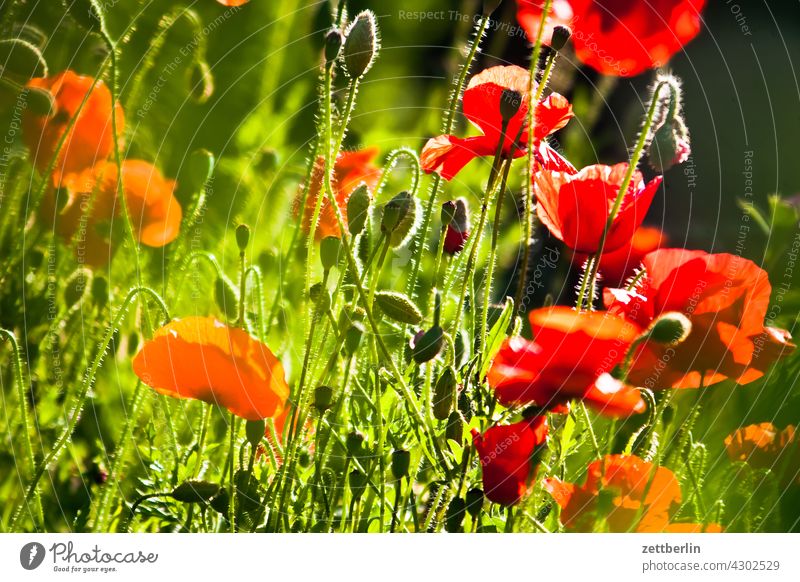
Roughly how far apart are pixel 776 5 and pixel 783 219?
0.14m

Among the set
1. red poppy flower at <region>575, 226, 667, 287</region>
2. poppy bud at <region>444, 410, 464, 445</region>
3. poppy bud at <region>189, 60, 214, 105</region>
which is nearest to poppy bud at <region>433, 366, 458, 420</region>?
poppy bud at <region>444, 410, 464, 445</region>

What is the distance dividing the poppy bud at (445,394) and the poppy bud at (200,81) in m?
0.21

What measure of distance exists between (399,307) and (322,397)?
0.16 feet

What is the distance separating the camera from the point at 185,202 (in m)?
0.48

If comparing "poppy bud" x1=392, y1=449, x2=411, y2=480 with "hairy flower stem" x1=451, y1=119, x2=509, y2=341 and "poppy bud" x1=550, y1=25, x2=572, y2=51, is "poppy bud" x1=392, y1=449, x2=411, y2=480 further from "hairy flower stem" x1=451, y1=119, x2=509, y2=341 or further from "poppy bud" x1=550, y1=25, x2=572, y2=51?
"poppy bud" x1=550, y1=25, x2=572, y2=51

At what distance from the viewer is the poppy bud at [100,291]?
45 cm

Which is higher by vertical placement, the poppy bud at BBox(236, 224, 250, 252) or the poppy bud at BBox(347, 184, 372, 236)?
the poppy bud at BBox(347, 184, 372, 236)

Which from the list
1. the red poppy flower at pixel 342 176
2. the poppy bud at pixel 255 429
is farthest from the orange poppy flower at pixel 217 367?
the red poppy flower at pixel 342 176

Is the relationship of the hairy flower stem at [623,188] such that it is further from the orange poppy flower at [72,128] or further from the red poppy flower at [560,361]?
the orange poppy flower at [72,128]

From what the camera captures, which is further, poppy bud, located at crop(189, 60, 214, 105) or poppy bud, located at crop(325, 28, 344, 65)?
poppy bud, located at crop(189, 60, 214, 105)

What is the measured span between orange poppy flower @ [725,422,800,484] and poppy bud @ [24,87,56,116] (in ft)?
1.29

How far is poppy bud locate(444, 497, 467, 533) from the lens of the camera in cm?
40

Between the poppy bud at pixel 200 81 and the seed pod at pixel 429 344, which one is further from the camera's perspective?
the poppy bud at pixel 200 81
